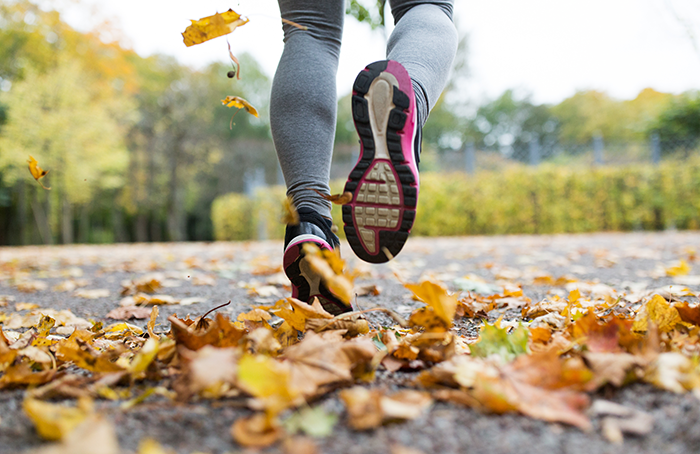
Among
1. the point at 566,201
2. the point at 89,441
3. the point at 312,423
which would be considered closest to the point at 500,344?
the point at 312,423

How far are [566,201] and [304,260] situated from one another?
314 inches

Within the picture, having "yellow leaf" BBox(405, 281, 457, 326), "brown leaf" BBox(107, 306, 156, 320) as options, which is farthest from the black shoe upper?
"brown leaf" BBox(107, 306, 156, 320)

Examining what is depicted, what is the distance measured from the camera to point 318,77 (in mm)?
1133

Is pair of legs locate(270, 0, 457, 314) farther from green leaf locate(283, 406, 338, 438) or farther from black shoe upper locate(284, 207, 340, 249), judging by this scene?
green leaf locate(283, 406, 338, 438)

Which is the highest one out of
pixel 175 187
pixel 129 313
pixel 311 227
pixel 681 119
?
pixel 681 119

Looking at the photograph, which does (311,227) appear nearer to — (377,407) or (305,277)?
(305,277)

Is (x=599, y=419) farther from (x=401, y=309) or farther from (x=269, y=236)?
(x=269, y=236)

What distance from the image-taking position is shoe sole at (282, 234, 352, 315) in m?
0.98

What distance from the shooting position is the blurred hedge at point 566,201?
7.94 m

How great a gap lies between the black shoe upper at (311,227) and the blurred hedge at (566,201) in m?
6.83

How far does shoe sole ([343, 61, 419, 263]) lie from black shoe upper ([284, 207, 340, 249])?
0.09 m

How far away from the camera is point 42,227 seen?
1402cm

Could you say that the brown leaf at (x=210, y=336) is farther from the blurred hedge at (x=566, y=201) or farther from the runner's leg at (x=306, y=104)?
the blurred hedge at (x=566, y=201)

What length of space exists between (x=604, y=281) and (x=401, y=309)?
1.03 meters
